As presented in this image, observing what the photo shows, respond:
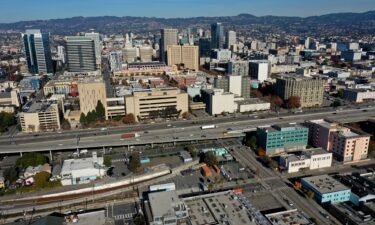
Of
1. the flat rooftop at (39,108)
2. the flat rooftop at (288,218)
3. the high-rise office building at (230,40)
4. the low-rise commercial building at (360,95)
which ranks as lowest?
the flat rooftop at (288,218)

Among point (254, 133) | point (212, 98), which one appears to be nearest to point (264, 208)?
point (254, 133)

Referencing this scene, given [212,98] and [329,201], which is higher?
[212,98]

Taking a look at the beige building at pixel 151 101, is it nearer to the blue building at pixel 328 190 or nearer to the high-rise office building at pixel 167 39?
the blue building at pixel 328 190

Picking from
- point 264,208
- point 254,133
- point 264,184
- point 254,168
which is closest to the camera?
point 264,208

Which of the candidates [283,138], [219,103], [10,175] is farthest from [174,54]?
[10,175]

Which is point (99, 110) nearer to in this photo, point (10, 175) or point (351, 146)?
point (10, 175)

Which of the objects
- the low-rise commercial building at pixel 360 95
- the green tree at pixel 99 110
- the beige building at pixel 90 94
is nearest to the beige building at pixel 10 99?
the beige building at pixel 90 94

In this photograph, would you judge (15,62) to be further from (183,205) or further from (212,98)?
(183,205)
